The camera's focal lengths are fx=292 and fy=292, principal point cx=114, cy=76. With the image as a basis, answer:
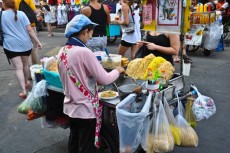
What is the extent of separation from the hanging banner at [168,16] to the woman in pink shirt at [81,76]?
830mm

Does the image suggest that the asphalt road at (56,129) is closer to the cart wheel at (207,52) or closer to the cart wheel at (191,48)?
the cart wheel at (207,52)

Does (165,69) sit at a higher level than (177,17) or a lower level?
lower

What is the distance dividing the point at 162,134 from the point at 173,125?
8.2 inches

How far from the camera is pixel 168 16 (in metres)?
3.14

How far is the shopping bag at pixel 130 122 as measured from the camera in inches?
95.8

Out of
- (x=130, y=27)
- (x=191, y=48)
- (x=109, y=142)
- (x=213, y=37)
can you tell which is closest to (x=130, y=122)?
(x=109, y=142)

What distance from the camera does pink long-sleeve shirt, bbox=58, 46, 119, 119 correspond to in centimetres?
246

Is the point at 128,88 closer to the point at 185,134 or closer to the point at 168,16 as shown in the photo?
the point at 185,134

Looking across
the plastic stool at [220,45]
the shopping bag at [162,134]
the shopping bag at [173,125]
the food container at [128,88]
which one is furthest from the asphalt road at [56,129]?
the plastic stool at [220,45]

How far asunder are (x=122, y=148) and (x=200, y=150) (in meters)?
1.57

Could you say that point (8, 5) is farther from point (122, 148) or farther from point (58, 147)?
point (122, 148)

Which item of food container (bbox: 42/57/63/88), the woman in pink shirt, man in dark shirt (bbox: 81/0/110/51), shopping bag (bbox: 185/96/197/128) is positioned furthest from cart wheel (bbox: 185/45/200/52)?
the woman in pink shirt

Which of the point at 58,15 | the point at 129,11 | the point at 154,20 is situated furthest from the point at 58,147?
the point at 58,15

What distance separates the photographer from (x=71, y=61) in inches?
97.3
